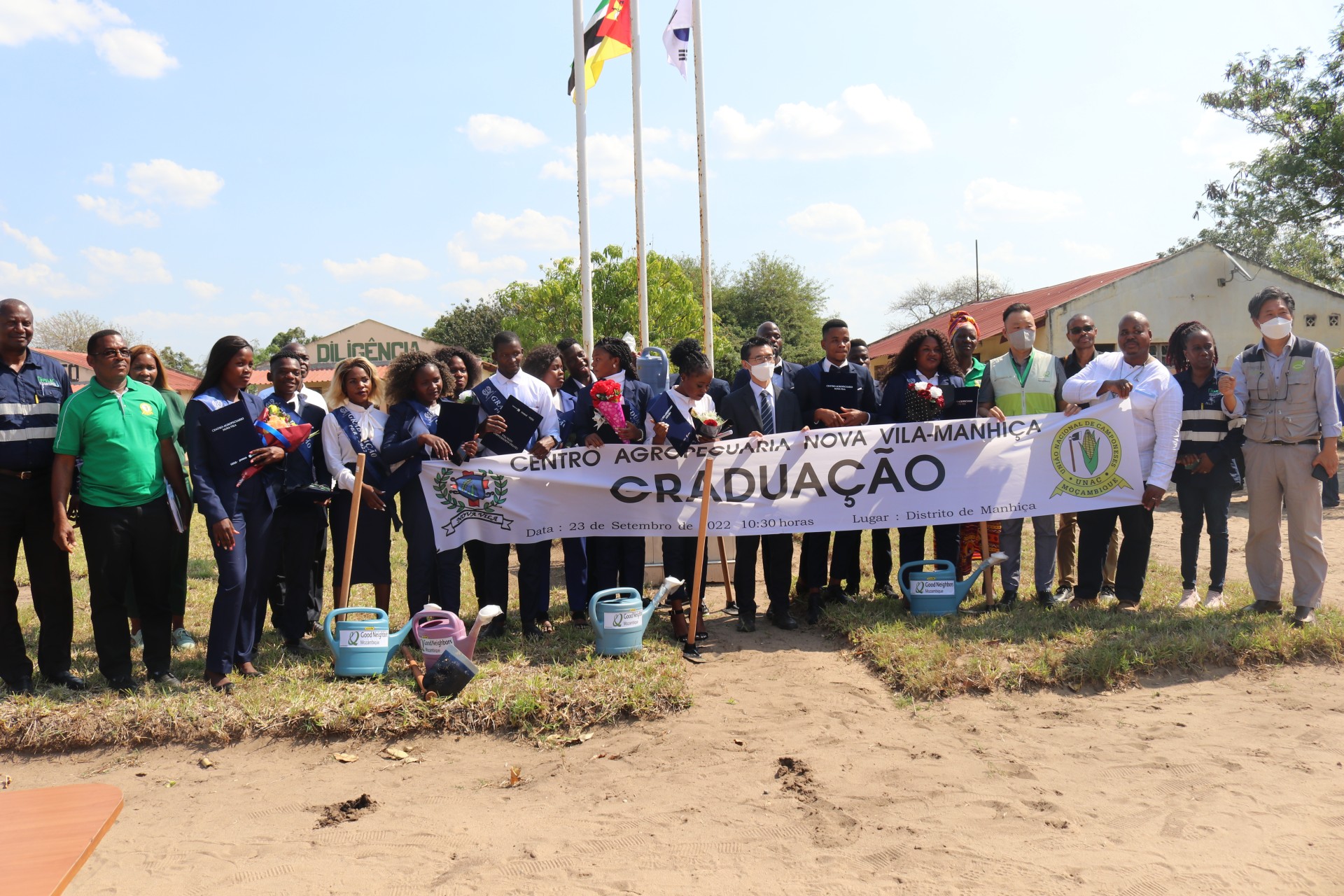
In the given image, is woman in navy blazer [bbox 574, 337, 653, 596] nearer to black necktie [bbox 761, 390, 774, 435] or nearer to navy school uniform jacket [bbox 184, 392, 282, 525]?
black necktie [bbox 761, 390, 774, 435]

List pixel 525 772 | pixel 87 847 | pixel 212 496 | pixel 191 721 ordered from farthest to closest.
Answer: pixel 212 496 < pixel 191 721 < pixel 525 772 < pixel 87 847

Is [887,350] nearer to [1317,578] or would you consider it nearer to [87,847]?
[1317,578]

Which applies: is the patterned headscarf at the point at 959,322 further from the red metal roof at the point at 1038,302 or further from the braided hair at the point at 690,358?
the red metal roof at the point at 1038,302

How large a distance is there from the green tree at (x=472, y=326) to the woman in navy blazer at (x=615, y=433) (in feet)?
136

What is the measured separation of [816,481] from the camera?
6617 millimetres

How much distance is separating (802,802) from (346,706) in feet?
8.29

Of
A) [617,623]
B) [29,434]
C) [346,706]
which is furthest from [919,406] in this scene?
[29,434]

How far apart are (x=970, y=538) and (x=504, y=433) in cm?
364

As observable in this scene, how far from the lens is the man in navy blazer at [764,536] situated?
21.5 ft

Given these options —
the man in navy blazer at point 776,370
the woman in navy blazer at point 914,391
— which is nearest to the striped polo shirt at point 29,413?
the man in navy blazer at point 776,370

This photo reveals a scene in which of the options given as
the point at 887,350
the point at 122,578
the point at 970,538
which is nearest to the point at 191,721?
the point at 122,578

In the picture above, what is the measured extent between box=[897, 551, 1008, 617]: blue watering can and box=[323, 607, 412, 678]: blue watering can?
3.63 m

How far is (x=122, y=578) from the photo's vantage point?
5293 mm

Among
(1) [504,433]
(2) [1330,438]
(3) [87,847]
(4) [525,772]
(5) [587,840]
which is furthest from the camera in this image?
(1) [504,433]
